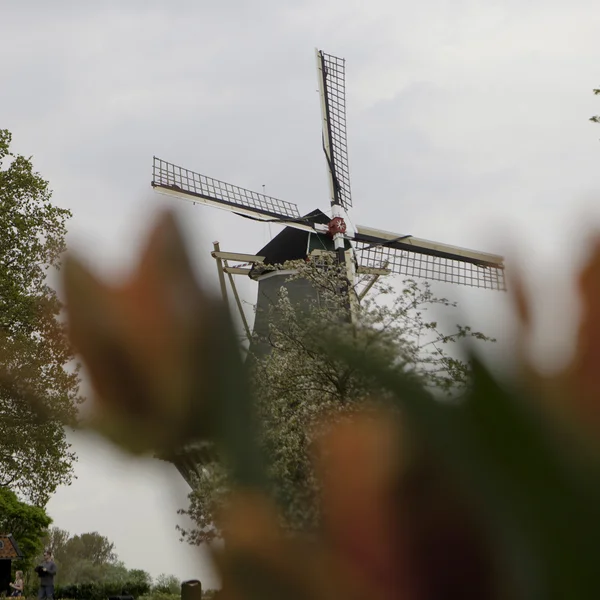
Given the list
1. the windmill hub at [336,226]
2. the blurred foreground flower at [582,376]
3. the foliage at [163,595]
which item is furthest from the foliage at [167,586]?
the windmill hub at [336,226]

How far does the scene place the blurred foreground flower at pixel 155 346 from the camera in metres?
0.65

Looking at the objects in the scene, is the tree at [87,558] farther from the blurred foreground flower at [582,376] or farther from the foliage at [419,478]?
the blurred foreground flower at [582,376]

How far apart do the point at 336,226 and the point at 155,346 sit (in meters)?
27.1

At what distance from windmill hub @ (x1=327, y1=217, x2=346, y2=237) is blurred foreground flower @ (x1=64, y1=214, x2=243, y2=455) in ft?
88.4

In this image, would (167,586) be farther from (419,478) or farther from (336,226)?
(336,226)

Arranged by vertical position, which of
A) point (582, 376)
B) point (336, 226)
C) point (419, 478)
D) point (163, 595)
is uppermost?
point (336, 226)

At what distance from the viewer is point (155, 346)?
665mm

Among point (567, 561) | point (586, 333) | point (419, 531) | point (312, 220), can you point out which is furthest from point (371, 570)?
point (312, 220)

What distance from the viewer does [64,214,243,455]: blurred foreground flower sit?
645 mm

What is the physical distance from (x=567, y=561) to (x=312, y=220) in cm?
2758

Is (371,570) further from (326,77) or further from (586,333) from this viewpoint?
(326,77)

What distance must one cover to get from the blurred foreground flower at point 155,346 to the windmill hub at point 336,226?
26.9m

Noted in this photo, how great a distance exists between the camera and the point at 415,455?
2.19 feet

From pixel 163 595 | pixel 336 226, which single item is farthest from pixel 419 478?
pixel 336 226
